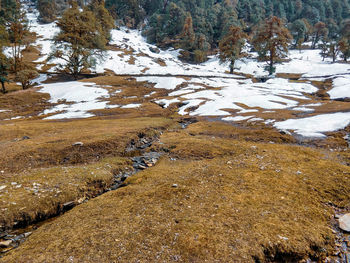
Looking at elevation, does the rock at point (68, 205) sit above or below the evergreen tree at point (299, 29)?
below

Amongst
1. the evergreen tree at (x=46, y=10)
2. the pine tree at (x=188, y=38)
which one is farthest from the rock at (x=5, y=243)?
the evergreen tree at (x=46, y=10)

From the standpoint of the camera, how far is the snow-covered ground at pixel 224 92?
32.8 m

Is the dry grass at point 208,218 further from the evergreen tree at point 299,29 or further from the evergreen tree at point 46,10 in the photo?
the evergreen tree at point 46,10

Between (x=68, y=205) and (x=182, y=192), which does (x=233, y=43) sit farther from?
(x=68, y=205)

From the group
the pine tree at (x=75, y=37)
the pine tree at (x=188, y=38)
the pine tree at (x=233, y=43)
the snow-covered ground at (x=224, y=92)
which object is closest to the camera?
the snow-covered ground at (x=224, y=92)

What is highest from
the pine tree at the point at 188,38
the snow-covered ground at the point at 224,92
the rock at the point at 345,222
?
the pine tree at the point at 188,38

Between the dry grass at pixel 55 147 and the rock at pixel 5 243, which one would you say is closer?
the rock at pixel 5 243

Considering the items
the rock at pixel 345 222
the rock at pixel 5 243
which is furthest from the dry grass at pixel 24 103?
the rock at pixel 345 222

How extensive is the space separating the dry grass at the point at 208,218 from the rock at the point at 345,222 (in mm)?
533

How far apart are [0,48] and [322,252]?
88708 millimetres

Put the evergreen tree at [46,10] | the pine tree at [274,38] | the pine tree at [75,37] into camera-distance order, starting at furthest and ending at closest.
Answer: the evergreen tree at [46,10], the pine tree at [274,38], the pine tree at [75,37]

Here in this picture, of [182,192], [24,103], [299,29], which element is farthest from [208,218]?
[299,29]

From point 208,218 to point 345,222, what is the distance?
6843 millimetres

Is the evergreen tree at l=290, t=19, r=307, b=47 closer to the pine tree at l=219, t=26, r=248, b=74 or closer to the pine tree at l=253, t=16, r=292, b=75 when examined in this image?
the pine tree at l=219, t=26, r=248, b=74
